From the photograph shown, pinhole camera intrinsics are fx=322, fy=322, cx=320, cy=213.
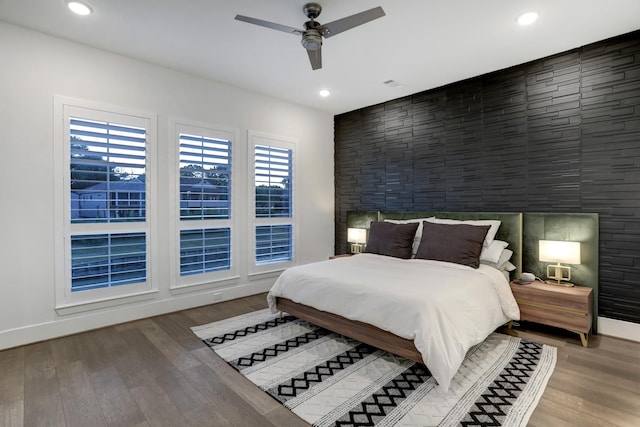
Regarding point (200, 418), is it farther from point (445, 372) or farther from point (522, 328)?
point (522, 328)

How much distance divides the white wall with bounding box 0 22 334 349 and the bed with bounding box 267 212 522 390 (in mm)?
1792

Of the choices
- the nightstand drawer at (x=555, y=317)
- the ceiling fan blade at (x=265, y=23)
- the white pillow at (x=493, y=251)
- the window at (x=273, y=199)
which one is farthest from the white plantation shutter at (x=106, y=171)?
the nightstand drawer at (x=555, y=317)

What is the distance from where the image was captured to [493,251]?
3.50m

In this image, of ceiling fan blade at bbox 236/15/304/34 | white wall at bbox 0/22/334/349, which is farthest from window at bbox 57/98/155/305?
ceiling fan blade at bbox 236/15/304/34

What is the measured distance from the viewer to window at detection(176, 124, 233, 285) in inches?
155

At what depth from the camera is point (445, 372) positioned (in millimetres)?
2127

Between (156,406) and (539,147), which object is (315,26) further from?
(156,406)

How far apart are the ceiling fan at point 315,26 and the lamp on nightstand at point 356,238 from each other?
2.89 m

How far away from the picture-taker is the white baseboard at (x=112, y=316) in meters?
2.94

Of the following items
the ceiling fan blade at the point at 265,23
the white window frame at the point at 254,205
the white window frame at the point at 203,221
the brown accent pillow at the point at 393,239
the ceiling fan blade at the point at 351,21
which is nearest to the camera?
the ceiling fan blade at the point at 351,21

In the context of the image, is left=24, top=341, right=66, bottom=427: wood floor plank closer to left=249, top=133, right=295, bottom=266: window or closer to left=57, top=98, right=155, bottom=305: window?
left=57, top=98, right=155, bottom=305: window

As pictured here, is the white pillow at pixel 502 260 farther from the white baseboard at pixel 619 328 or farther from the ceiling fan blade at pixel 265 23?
the ceiling fan blade at pixel 265 23

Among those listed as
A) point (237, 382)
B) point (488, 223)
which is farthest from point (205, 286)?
point (488, 223)

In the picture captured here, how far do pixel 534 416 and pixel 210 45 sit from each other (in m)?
3.99
